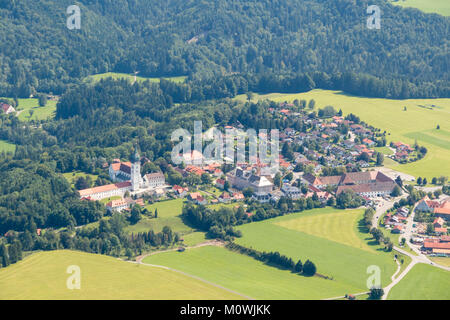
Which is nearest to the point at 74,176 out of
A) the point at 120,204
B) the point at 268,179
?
the point at 120,204

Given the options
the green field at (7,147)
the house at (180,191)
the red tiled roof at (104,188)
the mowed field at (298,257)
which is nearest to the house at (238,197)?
the house at (180,191)

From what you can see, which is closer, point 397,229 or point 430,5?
point 397,229

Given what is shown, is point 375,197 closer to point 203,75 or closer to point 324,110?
point 324,110

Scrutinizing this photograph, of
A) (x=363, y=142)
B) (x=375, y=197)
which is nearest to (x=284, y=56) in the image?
(x=363, y=142)

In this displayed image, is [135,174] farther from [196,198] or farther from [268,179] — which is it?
[268,179]

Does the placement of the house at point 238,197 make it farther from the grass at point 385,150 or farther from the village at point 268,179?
the grass at point 385,150

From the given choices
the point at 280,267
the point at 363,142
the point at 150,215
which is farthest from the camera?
the point at 363,142

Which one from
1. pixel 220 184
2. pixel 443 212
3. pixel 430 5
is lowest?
pixel 443 212
